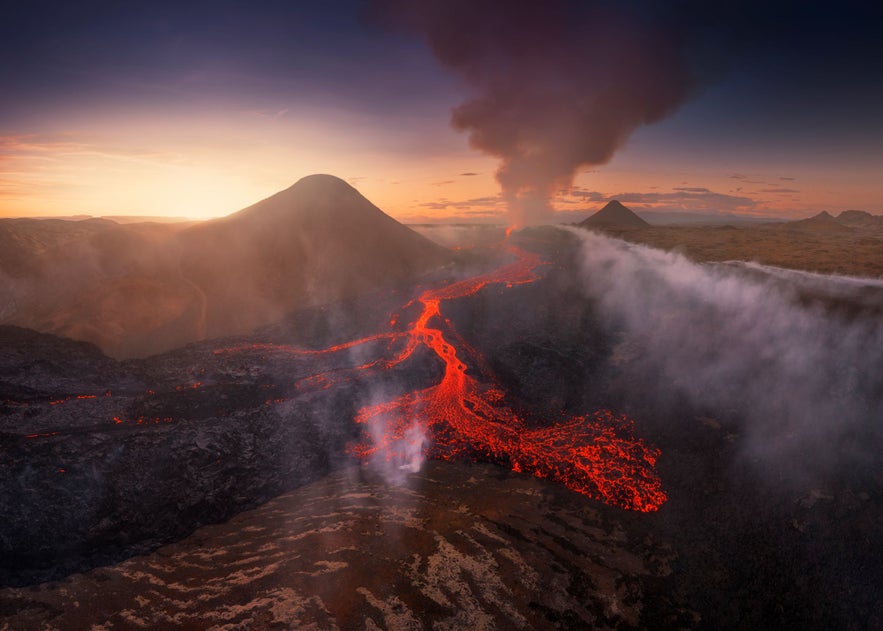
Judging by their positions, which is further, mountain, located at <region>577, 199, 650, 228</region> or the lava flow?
mountain, located at <region>577, 199, 650, 228</region>

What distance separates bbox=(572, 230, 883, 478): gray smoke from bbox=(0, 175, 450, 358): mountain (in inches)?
1277

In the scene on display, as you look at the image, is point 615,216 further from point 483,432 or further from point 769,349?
point 483,432

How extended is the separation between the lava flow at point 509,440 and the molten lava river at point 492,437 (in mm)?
55

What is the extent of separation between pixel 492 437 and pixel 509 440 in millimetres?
1125

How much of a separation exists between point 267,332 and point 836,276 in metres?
54.3

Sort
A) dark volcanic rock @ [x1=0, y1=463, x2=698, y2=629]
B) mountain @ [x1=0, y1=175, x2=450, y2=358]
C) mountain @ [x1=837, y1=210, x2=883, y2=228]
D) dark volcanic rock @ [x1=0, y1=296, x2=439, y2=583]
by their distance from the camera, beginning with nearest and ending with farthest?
dark volcanic rock @ [x1=0, y1=463, x2=698, y2=629] → dark volcanic rock @ [x1=0, y1=296, x2=439, y2=583] → mountain @ [x1=0, y1=175, x2=450, y2=358] → mountain @ [x1=837, y1=210, x2=883, y2=228]

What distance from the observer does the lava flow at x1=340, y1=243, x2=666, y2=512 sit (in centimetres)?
2238

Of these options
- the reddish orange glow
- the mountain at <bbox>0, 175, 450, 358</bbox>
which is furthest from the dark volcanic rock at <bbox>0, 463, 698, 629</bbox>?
the mountain at <bbox>0, 175, 450, 358</bbox>

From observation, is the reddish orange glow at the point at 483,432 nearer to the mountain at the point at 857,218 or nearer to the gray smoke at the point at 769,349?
the gray smoke at the point at 769,349

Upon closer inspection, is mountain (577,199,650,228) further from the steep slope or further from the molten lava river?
the molten lava river

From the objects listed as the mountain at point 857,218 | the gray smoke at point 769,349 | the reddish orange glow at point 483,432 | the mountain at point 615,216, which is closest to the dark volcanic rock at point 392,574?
the reddish orange glow at point 483,432

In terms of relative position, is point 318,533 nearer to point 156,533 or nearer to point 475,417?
point 156,533

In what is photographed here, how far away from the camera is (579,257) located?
204 ft

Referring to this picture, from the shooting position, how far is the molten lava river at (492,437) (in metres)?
22.6
